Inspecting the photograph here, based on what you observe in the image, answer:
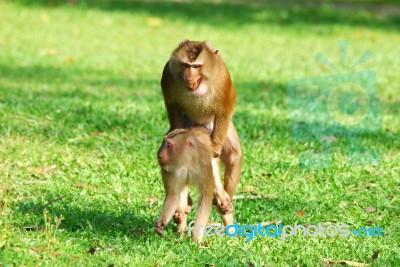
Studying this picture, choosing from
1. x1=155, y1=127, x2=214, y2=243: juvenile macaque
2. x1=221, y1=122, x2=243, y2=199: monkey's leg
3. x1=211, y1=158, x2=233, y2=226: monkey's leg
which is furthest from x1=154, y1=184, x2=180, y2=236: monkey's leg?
x1=221, y1=122, x2=243, y2=199: monkey's leg

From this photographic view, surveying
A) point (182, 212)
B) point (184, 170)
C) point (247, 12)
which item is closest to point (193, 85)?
point (184, 170)

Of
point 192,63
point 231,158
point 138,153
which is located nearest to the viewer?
point 192,63

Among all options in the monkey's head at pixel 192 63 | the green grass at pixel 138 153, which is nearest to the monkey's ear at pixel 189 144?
the monkey's head at pixel 192 63

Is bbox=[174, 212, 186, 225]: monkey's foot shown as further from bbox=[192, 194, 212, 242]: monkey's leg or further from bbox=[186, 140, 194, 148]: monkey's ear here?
bbox=[186, 140, 194, 148]: monkey's ear

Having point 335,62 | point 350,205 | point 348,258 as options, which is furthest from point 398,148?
point 335,62

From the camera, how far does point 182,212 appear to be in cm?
659

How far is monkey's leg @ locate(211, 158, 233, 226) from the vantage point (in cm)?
663

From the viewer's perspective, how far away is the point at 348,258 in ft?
20.8

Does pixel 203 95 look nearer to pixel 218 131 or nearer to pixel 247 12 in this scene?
pixel 218 131

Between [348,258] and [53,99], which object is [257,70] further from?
[348,258]

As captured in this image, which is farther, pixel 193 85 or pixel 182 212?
pixel 182 212

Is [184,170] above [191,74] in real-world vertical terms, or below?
below

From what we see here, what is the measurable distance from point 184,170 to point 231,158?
0.71 metres

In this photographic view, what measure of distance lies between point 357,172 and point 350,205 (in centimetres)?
103
